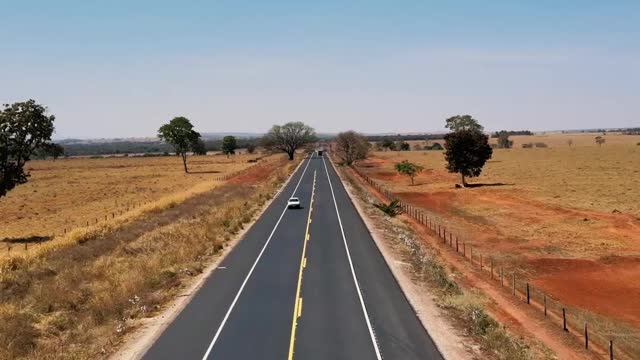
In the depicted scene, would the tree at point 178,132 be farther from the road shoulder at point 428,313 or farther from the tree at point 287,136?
the road shoulder at point 428,313

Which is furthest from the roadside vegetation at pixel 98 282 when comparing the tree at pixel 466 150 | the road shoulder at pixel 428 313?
the tree at pixel 466 150

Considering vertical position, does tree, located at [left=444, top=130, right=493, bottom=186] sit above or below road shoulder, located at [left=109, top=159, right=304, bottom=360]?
above

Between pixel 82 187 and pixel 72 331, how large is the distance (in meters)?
83.6

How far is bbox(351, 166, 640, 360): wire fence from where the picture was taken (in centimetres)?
2025

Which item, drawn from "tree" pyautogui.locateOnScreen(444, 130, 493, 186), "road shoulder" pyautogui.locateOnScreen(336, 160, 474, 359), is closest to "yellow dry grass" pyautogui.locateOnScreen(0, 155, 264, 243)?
"road shoulder" pyautogui.locateOnScreen(336, 160, 474, 359)

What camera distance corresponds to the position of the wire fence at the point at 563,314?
797 inches

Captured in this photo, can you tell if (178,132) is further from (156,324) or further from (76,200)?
(156,324)

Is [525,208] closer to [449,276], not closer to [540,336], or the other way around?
[449,276]

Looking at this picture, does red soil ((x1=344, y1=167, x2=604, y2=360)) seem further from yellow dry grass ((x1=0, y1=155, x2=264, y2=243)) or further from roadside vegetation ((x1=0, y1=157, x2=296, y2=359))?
yellow dry grass ((x1=0, y1=155, x2=264, y2=243))

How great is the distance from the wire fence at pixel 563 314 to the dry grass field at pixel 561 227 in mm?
657

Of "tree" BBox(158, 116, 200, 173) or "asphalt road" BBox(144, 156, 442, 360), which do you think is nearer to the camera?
"asphalt road" BBox(144, 156, 442, 360)

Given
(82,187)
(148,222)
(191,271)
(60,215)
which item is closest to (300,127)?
(82,187)

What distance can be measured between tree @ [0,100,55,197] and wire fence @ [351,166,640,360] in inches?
1555

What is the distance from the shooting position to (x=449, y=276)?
96.1 ft
